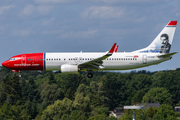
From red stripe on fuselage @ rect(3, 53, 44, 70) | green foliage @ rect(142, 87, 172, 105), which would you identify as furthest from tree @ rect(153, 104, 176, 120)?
red stripe on fuselage @ rect(3, 53, 44, 70)

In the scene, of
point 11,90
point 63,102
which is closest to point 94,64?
point 63,102

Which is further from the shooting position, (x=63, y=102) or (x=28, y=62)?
(x=63, y=102)

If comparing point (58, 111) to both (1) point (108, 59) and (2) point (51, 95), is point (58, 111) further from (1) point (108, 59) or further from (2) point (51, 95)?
(1) point (108, 59)

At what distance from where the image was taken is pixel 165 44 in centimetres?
7719

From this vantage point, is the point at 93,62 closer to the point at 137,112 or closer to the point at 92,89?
the point at 137,112

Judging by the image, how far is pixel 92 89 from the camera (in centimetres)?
19075

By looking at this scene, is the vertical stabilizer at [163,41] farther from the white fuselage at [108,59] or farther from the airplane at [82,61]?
the white fuselage at [108,59]

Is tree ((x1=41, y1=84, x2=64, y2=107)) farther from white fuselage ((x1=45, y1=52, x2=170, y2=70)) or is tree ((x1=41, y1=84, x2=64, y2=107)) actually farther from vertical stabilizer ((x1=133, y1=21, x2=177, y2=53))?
vertical stabilizer ((x1=133, y1=21, x2=177, y2=53))

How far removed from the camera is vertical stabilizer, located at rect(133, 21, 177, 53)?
251 ft

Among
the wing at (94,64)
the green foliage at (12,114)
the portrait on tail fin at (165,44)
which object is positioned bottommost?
the green foliage at (12,114)

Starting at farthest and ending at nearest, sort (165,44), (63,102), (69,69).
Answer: (63,102), (165,44), (69,69)

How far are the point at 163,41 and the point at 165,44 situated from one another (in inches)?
32.0

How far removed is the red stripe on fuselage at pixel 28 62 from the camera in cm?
7325

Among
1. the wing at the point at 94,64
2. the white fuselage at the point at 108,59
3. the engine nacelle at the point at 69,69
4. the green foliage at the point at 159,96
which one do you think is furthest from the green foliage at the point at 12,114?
the wing at the point at 94,64
